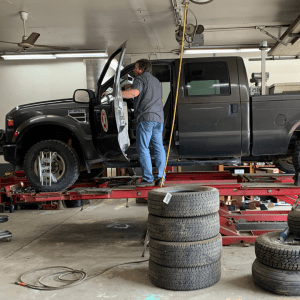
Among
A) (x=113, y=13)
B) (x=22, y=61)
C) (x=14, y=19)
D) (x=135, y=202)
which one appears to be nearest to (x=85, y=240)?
(x=135, y=202)

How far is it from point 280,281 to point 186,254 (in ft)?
2.32

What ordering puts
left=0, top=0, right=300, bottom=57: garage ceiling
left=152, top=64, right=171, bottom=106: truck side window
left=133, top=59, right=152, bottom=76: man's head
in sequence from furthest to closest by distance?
left=0, top=0, right=300, bottom=57: garage ceiling → left=152, top=64, right=171, bottom=106: truck side window → left=133, top=59, right=152, bottom=76: man's head

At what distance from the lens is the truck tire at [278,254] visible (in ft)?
8.52

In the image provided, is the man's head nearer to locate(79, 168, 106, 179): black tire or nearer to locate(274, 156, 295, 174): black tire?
locate(79, 168, 106, 179): black tire

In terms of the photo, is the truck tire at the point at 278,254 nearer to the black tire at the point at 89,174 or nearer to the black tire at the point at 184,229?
the black tire at the point at 184,229

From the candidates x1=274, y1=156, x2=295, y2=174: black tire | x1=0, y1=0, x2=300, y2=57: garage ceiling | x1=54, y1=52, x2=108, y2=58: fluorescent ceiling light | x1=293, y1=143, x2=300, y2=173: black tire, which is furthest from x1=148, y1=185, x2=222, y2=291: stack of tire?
x1=54, y1=52, x2=108, y2=58: fluorescent ceiling light

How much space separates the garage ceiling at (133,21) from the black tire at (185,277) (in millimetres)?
6202

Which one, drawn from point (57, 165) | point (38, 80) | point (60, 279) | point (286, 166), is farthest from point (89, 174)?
point (38, 80)

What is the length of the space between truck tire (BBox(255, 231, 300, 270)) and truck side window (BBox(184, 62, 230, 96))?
2.21 metres

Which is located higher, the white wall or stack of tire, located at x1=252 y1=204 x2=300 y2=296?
the white wall

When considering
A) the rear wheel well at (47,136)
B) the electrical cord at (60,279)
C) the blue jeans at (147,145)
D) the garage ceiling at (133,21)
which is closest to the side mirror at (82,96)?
the rear wheel well at (47,136)

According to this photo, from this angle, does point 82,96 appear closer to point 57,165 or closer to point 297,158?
point 57,165

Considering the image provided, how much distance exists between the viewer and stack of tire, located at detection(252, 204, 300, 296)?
2594 mm

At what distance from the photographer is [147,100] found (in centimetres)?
418
